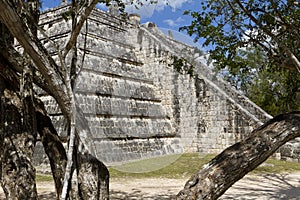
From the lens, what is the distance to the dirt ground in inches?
270

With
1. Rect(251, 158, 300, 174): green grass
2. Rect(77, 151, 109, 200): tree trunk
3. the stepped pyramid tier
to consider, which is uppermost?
the stepped pyramid tier

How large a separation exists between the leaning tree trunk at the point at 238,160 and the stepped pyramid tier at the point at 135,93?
634cm

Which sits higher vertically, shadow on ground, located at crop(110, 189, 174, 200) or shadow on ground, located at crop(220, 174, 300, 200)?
shadow on ground, located at crop(110, 189, 174, 200)

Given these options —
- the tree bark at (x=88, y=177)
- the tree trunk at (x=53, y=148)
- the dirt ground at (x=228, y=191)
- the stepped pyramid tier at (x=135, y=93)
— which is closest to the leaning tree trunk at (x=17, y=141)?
the tree trunk at (x=53, y=148)

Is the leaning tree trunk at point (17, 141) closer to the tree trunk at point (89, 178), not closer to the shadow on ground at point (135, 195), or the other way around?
the tree trunk at point (89, 178)

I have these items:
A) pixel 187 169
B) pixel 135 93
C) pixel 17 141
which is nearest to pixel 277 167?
pixel 187 169

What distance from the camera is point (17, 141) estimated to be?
156 inches

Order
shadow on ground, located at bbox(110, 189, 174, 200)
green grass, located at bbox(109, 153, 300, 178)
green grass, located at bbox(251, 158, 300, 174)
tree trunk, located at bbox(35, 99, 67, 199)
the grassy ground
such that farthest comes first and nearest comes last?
green grass, located at bbox(251, 158, 300, 174) → green grass, located at bbox(109, 153, 300, 178) → the grassy ground → shadow on ground, located at bbox(110, 189, 174, 200) → tree trunk, located at bbox(35, 99, 67, 199)

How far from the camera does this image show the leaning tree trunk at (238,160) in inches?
118

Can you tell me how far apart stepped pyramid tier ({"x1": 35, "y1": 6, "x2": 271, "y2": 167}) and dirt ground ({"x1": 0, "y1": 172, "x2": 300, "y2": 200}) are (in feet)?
5.86

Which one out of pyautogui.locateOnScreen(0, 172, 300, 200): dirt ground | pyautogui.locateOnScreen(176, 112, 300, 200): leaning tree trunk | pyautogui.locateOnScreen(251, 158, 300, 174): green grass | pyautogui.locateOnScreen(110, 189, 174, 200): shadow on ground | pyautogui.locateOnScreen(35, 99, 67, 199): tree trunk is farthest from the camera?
pyautogui.locateOnScreen(251, 158, 300, 174): green grass

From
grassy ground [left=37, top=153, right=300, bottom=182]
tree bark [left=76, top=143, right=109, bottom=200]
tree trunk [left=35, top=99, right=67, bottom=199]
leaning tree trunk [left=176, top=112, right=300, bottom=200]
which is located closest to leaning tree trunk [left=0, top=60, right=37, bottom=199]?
tree trunk [left=35, top=99, right=67, bottom=199]

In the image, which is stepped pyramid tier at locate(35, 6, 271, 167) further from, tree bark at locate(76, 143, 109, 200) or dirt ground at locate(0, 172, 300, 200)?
tree bark at locate(76, 143, 109, 200)

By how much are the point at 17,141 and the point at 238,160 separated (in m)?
2.41
